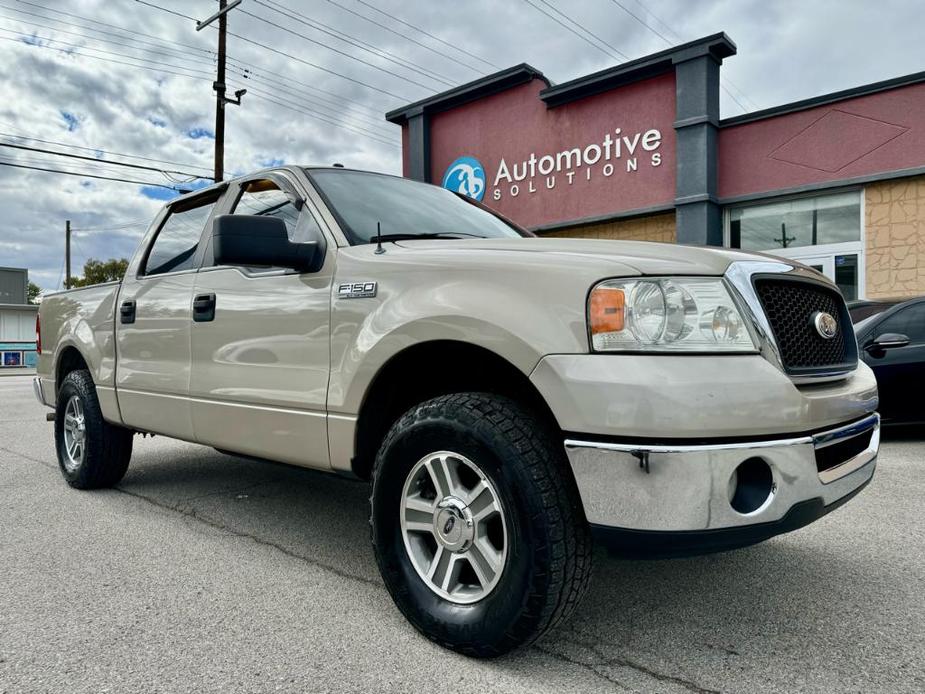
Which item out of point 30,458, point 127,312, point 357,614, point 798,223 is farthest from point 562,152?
point 357,614

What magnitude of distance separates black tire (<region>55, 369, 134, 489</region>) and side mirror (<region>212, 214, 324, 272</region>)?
7.48 ft

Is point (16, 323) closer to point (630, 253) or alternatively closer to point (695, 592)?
point (695, 592)

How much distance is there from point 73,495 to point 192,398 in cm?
165

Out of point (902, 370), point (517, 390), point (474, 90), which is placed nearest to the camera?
point (517, 390)

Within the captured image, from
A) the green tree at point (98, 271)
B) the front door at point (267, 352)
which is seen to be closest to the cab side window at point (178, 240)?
the front door at point (267, 352)

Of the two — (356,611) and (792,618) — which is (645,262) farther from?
(356,611)

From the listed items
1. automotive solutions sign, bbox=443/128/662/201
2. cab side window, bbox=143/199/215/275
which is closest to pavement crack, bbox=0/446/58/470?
cab side window, bbox=143/199/215/275

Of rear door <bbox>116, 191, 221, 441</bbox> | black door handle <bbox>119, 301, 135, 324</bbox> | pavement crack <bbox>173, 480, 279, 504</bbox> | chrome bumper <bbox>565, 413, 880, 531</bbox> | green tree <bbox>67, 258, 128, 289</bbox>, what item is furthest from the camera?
green tree <bbox>67, 258, 128, 289</bbox>

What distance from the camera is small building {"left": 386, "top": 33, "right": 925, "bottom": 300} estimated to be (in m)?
11.0

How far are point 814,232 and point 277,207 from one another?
1095cm

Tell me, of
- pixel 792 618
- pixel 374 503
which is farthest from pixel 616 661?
pixel 374 503

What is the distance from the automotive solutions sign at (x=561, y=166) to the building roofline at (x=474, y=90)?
132cm

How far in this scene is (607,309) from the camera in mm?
2008

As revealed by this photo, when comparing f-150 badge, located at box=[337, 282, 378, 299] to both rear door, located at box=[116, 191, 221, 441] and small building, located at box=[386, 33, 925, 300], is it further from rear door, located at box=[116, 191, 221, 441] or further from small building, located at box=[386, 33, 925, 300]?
small building, located at box=[386, 33, 925, 300]
